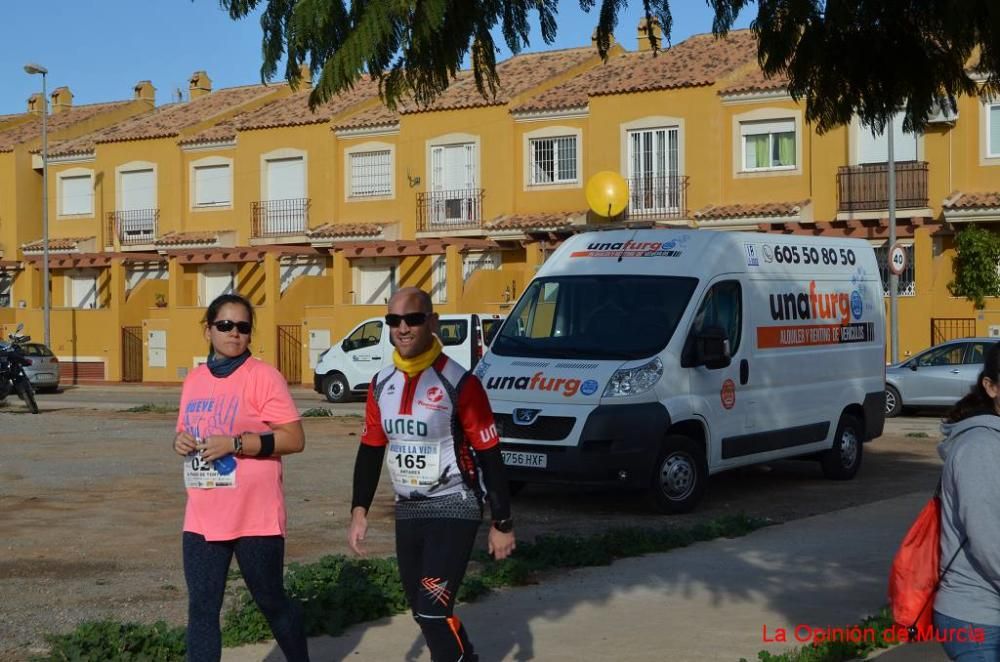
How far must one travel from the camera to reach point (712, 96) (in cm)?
3750

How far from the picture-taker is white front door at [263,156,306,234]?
148 feet

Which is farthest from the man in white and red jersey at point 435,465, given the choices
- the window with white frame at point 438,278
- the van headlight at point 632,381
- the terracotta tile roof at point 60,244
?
the terracotta tile roof at point 60,244

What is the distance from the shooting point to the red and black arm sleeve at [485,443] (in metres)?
6.10

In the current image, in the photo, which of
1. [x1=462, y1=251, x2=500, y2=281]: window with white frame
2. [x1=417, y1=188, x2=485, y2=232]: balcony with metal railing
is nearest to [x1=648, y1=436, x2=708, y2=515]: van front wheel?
[x1=417, y1=188, x2=485, y2=232]: balcony with metal railing

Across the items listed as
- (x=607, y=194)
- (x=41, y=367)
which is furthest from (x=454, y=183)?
(x=41, y=367)

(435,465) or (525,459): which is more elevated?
(435,465)

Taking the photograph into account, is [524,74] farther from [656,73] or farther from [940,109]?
[940,109]

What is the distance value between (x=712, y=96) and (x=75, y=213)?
25.3 m

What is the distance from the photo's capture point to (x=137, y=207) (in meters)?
49.5

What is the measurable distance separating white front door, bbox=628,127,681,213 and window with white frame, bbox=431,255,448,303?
21.3 feet

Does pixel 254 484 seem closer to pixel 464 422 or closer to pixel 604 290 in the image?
pixel 464 422

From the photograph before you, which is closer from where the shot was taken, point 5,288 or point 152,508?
point 152,508

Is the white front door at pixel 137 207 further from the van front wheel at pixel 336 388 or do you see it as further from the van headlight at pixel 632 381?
the van headlight at pixel 632 381

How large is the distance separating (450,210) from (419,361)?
118 feet
